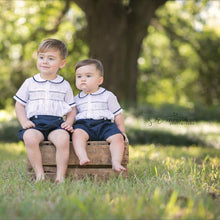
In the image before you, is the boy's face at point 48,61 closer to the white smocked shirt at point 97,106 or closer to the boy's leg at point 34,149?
the white smocked shirt at point 97,106

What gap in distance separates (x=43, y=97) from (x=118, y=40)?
5.89 metres

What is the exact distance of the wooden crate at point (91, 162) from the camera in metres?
3.39

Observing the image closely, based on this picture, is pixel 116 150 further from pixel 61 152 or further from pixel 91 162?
pixel 61 152

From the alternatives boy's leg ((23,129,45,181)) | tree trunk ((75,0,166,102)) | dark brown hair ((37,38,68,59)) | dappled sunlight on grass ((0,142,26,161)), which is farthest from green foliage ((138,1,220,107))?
boy's leg ((23,129,45,181))

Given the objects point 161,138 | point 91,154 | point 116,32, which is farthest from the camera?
point 116,32

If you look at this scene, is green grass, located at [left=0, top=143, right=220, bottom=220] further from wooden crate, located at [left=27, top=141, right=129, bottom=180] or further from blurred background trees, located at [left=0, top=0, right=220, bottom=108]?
blurred background trees, located at [left=0, top=0, right=220, bottom=108]

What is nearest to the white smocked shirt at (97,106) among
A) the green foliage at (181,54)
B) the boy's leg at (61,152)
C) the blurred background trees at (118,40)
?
the boy's leg at (61,152)

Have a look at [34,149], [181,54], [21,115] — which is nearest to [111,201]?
[34,149]

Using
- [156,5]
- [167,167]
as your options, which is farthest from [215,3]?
[167,167]

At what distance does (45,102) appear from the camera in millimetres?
3541

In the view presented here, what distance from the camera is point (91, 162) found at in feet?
11.2

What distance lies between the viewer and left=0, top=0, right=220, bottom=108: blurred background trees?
9.09 m

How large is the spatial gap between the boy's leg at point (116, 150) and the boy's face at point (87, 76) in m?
0.60

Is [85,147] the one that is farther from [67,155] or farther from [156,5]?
[156,5]
